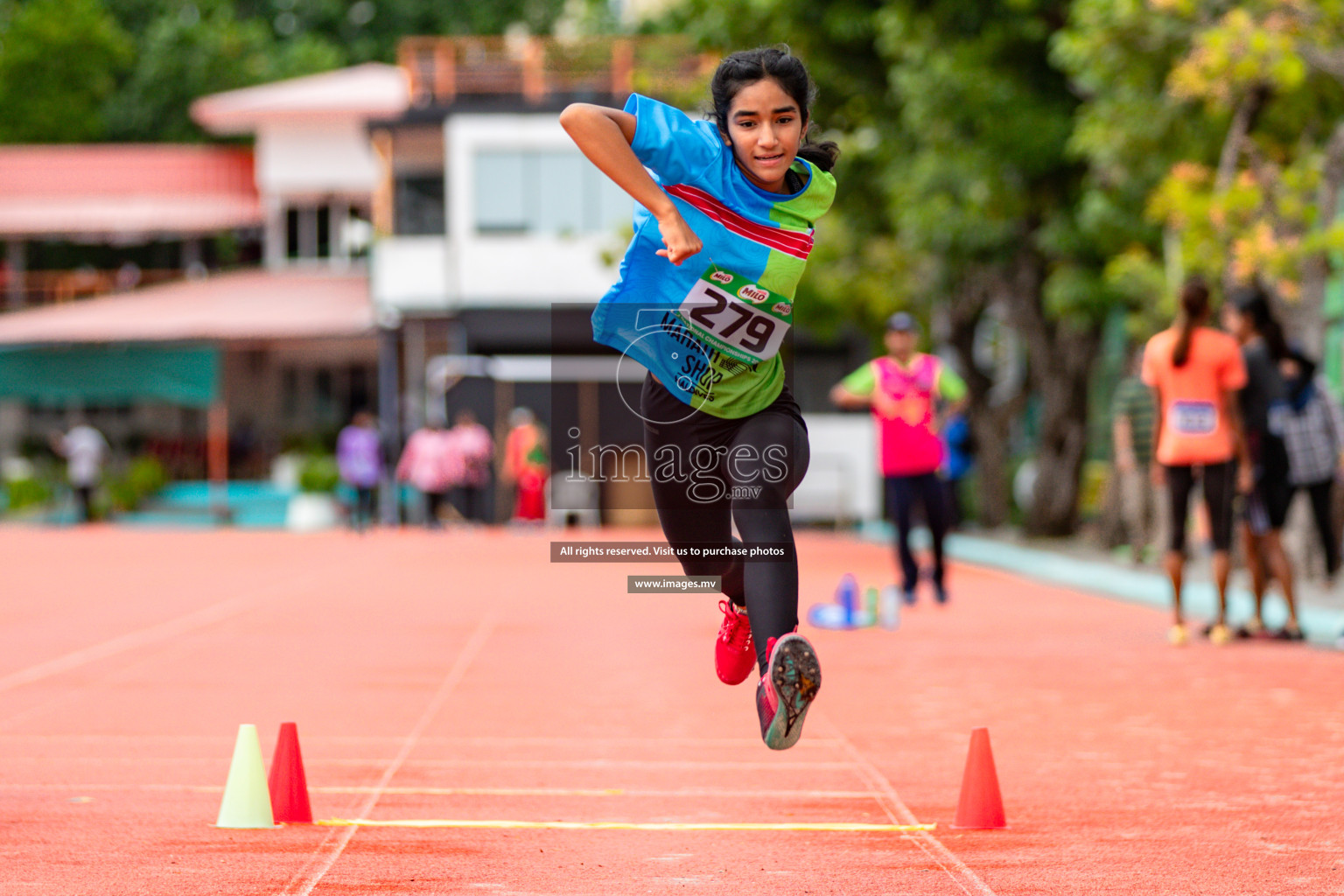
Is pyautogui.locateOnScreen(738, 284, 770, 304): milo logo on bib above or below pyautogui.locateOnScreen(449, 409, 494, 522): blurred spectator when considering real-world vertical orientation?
above

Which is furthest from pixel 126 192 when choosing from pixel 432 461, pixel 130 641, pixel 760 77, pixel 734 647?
pixel 760 77

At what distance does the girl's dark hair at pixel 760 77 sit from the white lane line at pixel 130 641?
5462 millimetres

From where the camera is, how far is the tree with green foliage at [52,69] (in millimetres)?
47938

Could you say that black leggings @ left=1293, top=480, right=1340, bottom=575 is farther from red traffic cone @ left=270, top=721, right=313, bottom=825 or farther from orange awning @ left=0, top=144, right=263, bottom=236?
orange awning @ left=0, top=144, right=263, bottom=236

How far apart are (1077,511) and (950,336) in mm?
4035

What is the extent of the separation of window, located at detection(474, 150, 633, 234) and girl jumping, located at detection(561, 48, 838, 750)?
91.4ft

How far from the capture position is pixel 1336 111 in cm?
1580

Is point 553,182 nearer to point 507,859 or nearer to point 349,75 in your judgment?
point 349,75

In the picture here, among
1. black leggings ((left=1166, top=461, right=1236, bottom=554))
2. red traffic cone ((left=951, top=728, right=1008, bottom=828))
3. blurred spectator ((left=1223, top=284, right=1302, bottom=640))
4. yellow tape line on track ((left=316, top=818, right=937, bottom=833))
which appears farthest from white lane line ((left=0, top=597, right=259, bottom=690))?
blurred spectator ((left=1223, top=284, right=1302, bottom=640))

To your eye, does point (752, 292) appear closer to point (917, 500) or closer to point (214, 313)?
point (917, 500)

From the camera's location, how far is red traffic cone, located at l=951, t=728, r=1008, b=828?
511 centimetres

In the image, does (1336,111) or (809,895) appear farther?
(1336,111)

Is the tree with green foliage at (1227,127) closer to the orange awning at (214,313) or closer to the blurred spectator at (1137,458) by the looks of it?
the blurred spectator at (1137,458)

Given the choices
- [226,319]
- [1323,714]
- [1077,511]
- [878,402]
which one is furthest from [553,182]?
[1323,714]
